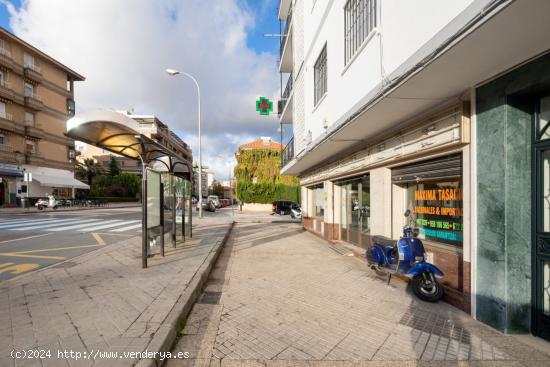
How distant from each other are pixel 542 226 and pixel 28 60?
47.1 m

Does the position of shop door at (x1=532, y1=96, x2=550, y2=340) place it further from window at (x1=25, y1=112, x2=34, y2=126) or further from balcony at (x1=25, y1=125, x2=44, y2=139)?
window at (x1=25, y1=112, x2=34, y2=126)

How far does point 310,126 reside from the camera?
37.3ft

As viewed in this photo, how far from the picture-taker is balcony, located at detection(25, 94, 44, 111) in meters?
33.8

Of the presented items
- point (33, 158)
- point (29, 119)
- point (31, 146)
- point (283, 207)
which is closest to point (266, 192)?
point (283, 207)

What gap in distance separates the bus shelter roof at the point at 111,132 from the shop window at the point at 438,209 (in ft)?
20.4

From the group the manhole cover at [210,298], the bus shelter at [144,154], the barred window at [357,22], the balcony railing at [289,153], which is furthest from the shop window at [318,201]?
the manhole cover at [210,298]

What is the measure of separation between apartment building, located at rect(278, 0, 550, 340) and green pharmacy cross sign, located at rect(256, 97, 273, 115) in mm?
7637

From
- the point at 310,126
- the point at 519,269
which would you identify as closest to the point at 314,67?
the point at 310,126

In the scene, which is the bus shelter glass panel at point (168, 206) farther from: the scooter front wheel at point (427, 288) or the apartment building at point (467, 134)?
the scooter front wheel at point (427, 288)

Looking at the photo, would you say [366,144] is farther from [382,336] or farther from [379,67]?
[382,336]

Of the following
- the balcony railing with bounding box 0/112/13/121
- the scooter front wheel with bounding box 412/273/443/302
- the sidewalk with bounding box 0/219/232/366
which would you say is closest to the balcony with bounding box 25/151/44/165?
the balcony railing with bounding box 0/112/13/121

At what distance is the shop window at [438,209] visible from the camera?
4942mm

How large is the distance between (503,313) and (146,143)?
779cm

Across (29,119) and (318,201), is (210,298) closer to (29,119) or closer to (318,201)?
(318,201)
